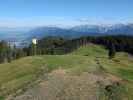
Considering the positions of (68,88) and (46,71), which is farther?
(46,71)

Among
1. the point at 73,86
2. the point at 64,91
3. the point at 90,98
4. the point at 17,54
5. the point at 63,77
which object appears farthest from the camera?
the point at 17,54

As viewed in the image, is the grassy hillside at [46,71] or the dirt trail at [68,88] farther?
the grassy hillside at [46,71]

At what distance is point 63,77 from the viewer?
3978 centimetres

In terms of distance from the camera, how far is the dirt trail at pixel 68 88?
30000 mm

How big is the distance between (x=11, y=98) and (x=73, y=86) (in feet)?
21.4

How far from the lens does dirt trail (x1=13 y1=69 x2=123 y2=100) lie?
30.0 m

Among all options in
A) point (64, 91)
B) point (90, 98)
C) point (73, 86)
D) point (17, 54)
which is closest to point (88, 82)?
point (73, 86)

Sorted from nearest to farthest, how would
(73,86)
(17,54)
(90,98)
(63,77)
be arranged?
(90,98) → (73,86) → (63,77) → (17,54)

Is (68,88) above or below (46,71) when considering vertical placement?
above

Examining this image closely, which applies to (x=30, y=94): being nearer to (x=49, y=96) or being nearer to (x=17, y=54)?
(x=49, y=96)

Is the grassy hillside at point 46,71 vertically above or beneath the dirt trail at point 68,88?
beneath

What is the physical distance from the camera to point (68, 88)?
109ft

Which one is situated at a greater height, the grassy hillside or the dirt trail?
the dirt trail

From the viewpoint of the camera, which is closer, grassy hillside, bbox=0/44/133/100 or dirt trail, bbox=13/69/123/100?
dirt trail, bbox=13/69/123/100
